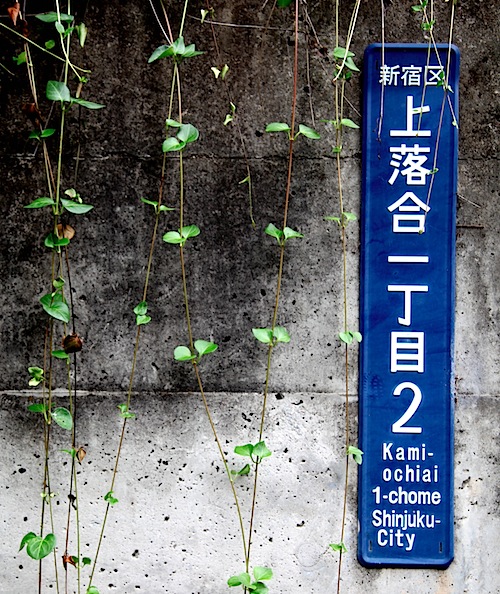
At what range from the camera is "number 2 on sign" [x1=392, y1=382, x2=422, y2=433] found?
247 cm

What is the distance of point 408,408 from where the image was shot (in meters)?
2.47

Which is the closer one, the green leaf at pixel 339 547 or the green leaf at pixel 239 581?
the green leaf at pixel 239 581

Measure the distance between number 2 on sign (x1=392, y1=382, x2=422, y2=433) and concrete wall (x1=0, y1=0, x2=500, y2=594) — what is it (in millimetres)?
167

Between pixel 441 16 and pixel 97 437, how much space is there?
215 centimetres

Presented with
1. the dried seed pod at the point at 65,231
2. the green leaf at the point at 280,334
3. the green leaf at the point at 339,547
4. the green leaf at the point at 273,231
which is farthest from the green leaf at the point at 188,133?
the green leaf at the point at 339,547

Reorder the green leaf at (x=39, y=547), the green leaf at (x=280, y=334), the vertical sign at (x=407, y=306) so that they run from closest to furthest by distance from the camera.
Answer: the green leaf at (x=39, y=547) < the green leaf at (x=280, y=334) < the vertical sign at (x=407, y=306)

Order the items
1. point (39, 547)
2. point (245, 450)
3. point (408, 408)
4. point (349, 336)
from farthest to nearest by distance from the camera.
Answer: point (408, 408), point (349, 336), point (245, 450), point (39, 547)

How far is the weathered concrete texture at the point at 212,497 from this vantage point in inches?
97.4

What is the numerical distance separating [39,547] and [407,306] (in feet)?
5.20

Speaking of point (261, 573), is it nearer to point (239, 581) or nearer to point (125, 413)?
point (239, 581)

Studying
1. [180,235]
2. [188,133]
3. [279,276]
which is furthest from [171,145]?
[279,276]

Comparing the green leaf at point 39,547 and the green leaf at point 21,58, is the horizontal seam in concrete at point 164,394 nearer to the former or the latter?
the green leaf at point 39,547

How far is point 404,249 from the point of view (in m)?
2.48

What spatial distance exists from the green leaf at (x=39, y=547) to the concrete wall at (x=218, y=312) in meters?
0.30
